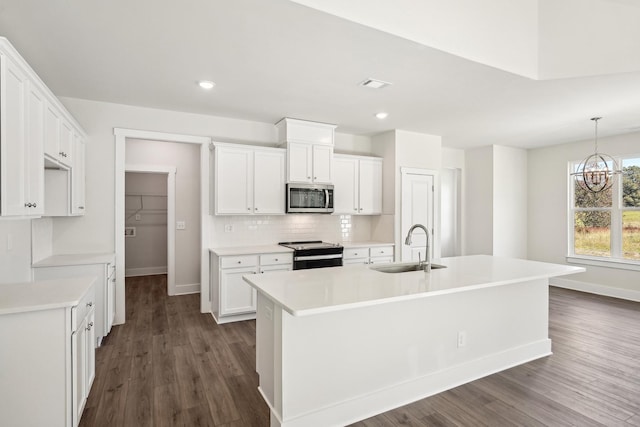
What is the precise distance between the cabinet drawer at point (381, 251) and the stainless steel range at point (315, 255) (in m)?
0.66

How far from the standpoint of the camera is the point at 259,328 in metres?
2.44

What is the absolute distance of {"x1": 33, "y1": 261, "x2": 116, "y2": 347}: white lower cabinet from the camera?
3281mm

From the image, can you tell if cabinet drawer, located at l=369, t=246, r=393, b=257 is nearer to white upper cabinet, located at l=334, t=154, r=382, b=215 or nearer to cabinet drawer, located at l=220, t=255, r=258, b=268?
white upper cabinet, located at l=334, t=154, r=382, b=215

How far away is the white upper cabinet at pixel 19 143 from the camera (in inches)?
77.7

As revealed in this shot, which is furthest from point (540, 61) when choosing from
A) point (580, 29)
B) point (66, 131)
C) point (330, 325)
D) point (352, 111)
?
point (66, 131)

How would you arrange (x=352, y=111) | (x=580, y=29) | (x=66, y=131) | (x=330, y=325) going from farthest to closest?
(x=352, y=111), (x=66, y=131), (x=580, y=29), (x=330, y=325)

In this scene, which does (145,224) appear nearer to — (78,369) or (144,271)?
(144,271)

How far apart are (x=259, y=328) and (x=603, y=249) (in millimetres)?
6195

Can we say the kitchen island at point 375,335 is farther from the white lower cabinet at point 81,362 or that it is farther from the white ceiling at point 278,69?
the white ceiling at point 278,69

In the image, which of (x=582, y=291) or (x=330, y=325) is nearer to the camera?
(x=330, y=325)

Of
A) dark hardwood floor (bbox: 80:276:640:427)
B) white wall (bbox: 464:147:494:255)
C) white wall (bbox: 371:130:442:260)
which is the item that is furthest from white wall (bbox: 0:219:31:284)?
white wall (bbox: 464:147:494:255)

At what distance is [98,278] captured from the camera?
11.5ft

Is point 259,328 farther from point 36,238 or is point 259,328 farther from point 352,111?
point 352,111

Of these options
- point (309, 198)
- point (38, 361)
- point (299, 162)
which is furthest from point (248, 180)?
point (38, 361)
